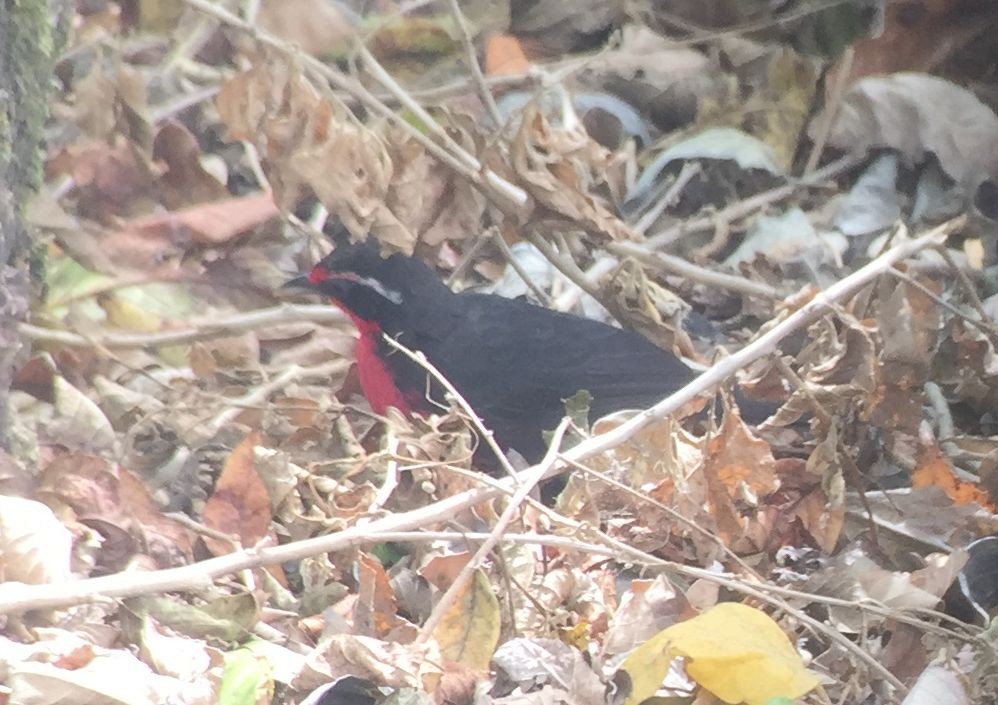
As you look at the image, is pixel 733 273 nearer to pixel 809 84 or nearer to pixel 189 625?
pixel 809 84

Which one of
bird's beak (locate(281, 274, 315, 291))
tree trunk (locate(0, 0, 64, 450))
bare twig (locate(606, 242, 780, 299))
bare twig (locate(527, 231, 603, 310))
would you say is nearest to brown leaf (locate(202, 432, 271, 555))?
tree trunk (locate(0, 0, 64, 450))

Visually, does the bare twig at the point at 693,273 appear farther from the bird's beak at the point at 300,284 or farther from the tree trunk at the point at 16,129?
the tree trunk at the point at 16,129

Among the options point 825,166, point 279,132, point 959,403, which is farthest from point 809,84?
point 279,132

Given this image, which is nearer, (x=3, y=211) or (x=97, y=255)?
(x=3, y=211)

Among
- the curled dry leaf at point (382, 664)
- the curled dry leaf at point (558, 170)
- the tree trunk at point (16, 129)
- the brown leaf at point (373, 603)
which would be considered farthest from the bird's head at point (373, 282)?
the curled dry leaf at point (382, 664)

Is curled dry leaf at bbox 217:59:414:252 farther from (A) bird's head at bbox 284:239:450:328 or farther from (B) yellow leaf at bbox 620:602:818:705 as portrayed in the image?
(B) yellow leaf at bbox 620:602:818:705

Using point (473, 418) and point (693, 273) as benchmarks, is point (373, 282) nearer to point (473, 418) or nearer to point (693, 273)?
point (693, 273)
